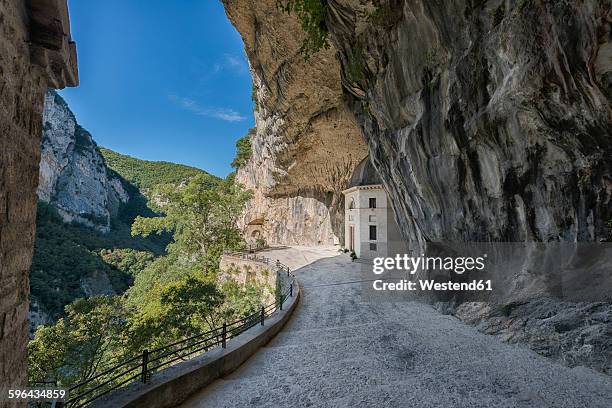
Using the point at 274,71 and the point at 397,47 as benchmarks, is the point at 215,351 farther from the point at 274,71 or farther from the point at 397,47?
the point at 274,71

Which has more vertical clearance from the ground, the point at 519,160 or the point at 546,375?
the point at 519,160

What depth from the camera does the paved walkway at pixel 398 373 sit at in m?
4.62

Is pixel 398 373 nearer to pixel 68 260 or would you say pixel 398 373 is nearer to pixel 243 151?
pixel 243 151

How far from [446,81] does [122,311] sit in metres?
12.5

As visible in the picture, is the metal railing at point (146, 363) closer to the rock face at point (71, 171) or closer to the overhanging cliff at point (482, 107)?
the overhanging cliff at point (482, 107)

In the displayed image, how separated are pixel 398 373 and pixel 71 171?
253 ft

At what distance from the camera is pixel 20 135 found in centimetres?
244

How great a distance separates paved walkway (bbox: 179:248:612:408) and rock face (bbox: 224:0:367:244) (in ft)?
40.0

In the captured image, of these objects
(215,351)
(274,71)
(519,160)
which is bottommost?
(215,351)

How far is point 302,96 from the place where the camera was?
18.5 meters

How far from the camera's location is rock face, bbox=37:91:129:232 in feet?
176

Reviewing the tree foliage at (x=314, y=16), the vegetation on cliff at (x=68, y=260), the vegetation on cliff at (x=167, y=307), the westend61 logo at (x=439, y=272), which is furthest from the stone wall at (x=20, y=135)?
the vegetation on cliff at (x=68, y=260)

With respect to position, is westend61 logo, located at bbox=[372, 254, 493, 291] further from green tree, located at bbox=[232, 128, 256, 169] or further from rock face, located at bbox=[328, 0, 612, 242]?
green tree, located at bbox=[232, 128, 256, 169]

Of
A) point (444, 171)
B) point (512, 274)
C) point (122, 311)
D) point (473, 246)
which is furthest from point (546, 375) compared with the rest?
point (122, 311)
